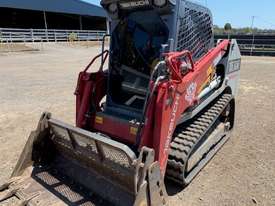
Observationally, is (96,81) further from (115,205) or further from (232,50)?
(232,50)

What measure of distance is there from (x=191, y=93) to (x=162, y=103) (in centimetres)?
67

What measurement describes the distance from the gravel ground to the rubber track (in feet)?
0.99

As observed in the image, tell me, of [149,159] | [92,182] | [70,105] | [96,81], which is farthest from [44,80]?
[149,159]

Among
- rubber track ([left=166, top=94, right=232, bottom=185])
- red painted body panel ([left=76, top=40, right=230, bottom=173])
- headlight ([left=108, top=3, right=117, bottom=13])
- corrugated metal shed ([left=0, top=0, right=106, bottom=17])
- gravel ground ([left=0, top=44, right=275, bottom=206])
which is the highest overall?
corrugated metal shed ([left=0, top=0, right=106, bottom=17])

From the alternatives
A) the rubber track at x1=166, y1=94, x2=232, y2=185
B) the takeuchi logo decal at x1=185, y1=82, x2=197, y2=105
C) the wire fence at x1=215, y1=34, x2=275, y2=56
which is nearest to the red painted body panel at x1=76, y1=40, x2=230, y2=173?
the takeuchi logo decal at x1=185, y1=82, x2=197, y2=105

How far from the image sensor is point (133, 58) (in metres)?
4.33

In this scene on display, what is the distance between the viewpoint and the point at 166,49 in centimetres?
383

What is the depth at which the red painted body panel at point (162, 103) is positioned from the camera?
3.41 m

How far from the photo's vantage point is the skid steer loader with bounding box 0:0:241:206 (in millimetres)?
3375

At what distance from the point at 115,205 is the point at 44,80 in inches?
363

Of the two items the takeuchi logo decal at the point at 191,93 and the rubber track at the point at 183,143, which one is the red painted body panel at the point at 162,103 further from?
the rubber track at the point at 183,143

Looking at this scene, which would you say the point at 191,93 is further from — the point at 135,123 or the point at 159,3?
the point at 159,3

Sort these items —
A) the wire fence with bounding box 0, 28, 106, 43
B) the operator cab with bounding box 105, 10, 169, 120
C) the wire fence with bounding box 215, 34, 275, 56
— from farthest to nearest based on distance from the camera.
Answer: the wire fence with bounding box 0, 28, 106, 43
the wire fence with bounding box 215, 34, 275, 56
the operator cab with bounding box 105, 10, 169, 120

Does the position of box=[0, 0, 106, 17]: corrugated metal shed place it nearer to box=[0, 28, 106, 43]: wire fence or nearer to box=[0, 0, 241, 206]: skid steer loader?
box=[0, 28, 106, 43]: wire fence
